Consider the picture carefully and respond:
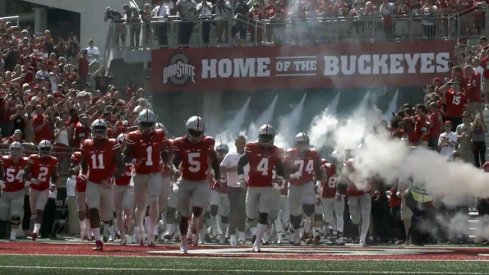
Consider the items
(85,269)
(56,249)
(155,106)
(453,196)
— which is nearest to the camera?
(85,269)

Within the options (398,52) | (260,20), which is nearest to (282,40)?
(260,20)

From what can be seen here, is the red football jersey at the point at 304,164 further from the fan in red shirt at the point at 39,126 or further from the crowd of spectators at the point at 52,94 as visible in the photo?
the fan in red shirt at the point at 39,126

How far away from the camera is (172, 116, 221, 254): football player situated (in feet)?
68.5

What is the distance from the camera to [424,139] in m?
26.8

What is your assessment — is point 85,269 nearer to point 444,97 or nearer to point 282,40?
point 444,97

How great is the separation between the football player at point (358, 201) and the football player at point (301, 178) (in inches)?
24.6

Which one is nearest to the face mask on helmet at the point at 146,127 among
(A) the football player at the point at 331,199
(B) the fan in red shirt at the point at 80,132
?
(A) the football player at the point at 331,199

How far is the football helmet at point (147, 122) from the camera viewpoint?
21859mm

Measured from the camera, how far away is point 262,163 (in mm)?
22391

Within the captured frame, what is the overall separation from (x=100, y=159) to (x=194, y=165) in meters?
2.00

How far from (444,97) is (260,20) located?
6462 mm

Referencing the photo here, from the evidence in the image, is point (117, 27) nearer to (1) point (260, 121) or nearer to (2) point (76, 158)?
(1) point (260, 121)

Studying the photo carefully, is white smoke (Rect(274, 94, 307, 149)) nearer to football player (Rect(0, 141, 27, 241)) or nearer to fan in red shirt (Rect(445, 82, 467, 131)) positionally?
fan in red shirt (Rect(445, 82, 467, 131))

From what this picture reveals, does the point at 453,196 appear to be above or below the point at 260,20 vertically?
below
